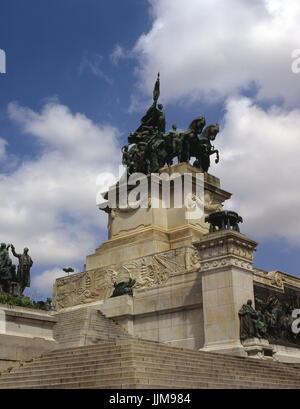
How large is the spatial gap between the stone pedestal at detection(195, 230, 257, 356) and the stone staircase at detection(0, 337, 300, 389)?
3753 millimetres

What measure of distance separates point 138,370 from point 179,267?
49.5 ft

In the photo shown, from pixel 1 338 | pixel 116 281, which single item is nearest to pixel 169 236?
pixel 116 281

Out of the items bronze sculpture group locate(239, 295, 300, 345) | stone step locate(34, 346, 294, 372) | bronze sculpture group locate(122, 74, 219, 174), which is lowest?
stone step locate(34, 346, 294, 372)

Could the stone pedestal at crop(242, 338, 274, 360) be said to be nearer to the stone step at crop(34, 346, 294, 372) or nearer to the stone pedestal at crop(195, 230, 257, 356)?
the stone pedestal at crop(195, 230, 257, 356)

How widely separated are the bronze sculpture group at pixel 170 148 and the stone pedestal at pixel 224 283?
1301cm

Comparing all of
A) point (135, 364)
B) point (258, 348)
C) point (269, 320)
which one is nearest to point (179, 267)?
point (269, 320)

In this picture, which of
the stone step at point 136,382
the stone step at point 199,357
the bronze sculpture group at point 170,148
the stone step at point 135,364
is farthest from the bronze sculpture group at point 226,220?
the bronze sculpture group at point 170,148

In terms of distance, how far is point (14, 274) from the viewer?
20734 mm

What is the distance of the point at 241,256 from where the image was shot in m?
21.5

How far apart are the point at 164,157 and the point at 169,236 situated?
6600mm

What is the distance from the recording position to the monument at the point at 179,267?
20984 mm

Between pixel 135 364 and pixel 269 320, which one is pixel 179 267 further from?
pixel 135 364

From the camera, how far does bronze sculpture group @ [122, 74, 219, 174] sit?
1353 inches

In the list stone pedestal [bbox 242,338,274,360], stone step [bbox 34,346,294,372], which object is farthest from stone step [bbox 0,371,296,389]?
stone pedestal [bbox 242,338,274,360]
